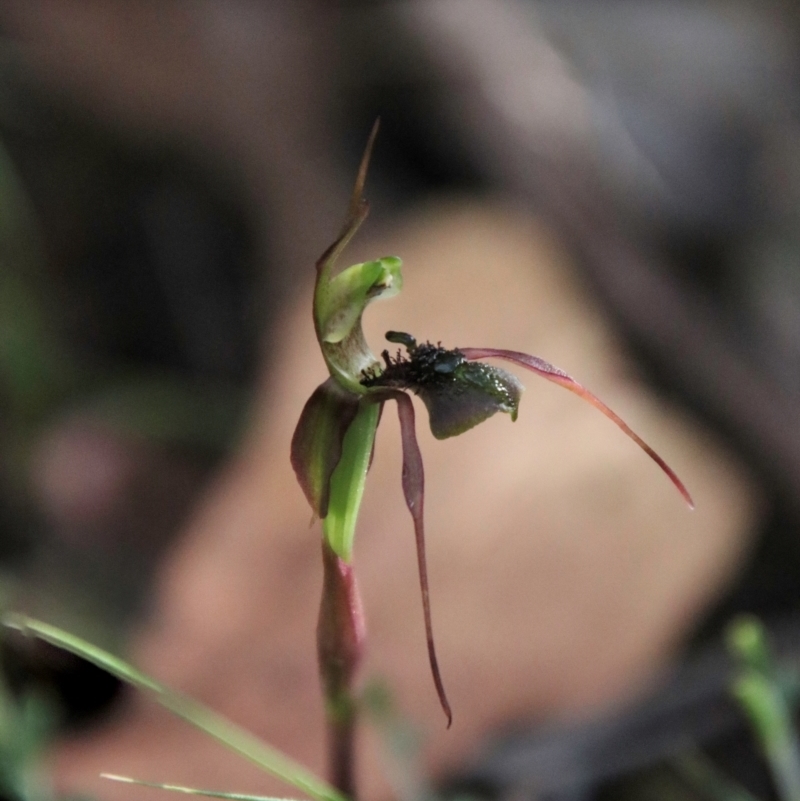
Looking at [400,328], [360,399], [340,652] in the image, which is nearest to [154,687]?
[340,652]

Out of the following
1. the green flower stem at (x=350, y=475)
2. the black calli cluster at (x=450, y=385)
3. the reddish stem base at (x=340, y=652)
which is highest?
the black calli cluster at (x=450, y=385)

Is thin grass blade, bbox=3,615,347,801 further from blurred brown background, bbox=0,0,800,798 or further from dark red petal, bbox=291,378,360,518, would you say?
blurred brown background, bbox=0,0,800,798

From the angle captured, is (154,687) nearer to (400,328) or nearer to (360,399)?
(360,399)

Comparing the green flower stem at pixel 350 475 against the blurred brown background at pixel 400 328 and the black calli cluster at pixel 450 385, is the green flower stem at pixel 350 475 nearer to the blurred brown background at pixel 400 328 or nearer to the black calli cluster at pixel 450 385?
the black calli cluster at pixel 450 385

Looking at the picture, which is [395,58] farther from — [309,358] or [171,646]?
[171,646]

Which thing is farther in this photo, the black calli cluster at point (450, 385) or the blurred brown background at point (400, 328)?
the blurred brown background at point (400, 328)

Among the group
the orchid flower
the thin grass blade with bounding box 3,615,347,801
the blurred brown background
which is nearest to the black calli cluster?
the orchid flower

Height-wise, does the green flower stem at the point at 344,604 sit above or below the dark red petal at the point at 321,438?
below

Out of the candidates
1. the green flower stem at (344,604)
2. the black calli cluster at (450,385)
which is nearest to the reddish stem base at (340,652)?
the green flower stem at (344,604)
